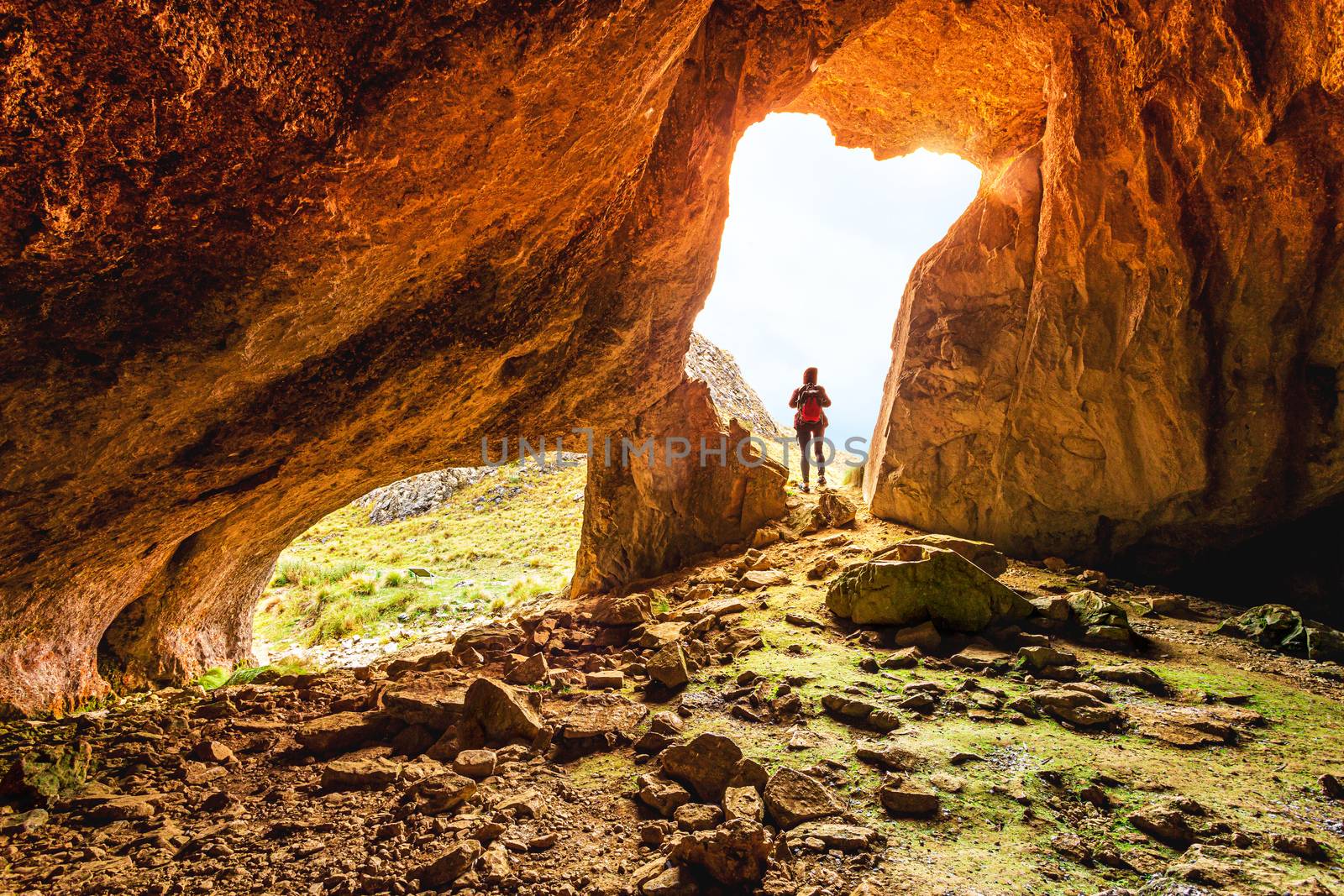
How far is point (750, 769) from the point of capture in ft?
10.6

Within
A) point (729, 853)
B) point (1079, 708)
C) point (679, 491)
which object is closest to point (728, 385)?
point (679, 491)

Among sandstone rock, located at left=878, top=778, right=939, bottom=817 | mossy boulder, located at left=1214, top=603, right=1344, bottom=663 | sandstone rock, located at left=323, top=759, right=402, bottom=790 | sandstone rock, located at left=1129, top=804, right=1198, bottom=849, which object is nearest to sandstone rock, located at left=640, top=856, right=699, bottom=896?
sandstone rock, located at left=878, top=778, right=939, bottom=817

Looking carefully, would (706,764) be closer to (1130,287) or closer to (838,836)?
(838,836)

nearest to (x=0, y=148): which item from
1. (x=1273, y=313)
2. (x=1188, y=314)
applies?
(x=1188, y=314)

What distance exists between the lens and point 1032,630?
5727 millimetres

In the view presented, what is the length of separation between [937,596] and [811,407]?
260 inches

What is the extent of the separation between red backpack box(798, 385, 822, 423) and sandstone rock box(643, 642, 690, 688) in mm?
7782

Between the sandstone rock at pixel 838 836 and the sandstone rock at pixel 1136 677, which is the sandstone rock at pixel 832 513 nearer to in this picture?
the sandstone rock at pixel 1136 677

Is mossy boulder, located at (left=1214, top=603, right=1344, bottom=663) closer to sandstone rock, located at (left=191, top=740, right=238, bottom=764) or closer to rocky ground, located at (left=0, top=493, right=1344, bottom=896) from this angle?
rocky ground, located at (left=0, top=493, right=1344, bottom=896)

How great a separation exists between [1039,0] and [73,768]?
1196 centimetres

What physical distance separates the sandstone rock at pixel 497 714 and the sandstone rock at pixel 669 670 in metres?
1.07

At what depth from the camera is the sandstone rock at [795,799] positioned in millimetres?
2943

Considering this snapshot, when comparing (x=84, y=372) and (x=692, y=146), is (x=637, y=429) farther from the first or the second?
(x=84, y=372)

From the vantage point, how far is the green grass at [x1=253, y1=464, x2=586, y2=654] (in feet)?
45.5
